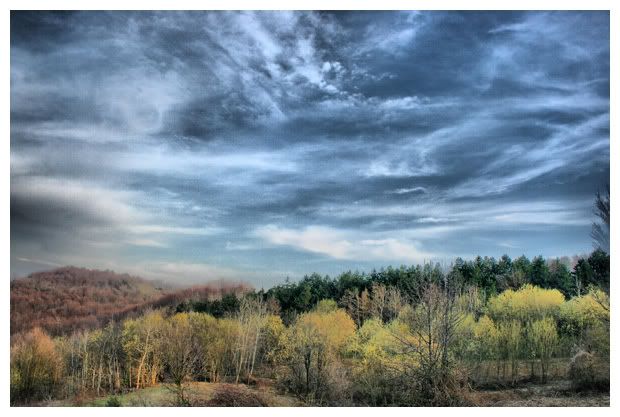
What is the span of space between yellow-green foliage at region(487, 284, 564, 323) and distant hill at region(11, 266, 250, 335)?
8949 millimetres

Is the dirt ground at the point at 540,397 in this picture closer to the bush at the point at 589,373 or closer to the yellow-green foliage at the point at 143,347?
the bush at the point at 589,373

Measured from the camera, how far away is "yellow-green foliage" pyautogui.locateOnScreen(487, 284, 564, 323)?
49.0 feet

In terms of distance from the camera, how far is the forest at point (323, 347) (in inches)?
379

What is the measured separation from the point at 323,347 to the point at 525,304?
8362 mm

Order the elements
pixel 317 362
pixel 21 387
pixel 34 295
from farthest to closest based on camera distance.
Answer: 1. pixel 317 362
2. pixel 34 295
3. pixel 21 387

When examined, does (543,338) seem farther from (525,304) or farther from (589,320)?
(589,320)

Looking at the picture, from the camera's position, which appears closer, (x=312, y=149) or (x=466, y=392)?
(x=466, y=392)

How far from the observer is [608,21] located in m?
9.31

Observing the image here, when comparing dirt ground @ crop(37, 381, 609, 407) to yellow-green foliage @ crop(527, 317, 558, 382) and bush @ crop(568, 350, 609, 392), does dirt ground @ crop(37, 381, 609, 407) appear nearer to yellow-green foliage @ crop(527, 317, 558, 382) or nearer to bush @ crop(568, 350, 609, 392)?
bush @ crop(568, 350, 609, 392)

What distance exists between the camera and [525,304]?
51.6ft

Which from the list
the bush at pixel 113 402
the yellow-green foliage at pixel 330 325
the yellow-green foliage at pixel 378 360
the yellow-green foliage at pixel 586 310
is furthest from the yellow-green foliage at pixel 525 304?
the bush at pixel 113 402

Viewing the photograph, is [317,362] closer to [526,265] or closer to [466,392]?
[466,392]
